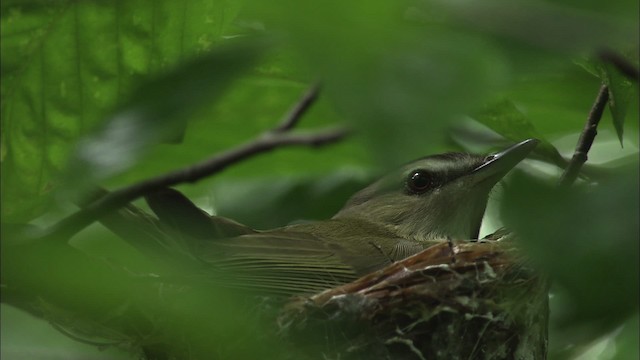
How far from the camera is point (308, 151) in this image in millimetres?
3730

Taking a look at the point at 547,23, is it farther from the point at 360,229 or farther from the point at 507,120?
the point at 360,229

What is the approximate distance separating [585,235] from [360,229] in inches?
148

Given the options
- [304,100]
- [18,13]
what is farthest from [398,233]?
[18,13]

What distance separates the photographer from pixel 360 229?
4.93 meters

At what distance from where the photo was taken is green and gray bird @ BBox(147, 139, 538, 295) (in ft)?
11.8

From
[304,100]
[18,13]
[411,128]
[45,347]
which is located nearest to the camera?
[411,128]

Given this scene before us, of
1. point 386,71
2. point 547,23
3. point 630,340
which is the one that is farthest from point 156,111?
point 630,340

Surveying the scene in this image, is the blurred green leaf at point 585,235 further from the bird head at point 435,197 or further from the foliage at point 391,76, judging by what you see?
the bird head at point 435,197

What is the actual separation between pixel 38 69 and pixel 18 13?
0.51ft

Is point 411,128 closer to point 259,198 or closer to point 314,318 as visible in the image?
point 314,318

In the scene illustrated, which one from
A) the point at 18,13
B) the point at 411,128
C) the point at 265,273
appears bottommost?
the point at 265,273

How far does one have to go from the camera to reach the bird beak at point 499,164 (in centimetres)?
355

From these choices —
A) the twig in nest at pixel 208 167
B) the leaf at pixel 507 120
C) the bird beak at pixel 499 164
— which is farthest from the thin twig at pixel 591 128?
the twig in nest at pixel 208 167

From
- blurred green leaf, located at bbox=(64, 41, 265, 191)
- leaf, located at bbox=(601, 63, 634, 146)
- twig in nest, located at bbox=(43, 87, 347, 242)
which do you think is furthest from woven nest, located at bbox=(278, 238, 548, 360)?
blurred green leaf, located at bbox=(64, 41, 265, 191)
